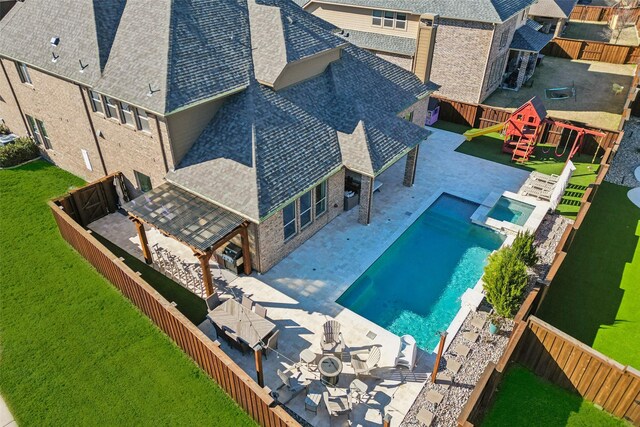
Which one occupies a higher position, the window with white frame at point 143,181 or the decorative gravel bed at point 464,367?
the window with white frame at point 143,181

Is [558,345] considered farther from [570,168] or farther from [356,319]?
[570,168]

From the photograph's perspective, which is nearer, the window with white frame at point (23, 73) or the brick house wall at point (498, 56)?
the window with white frame at point (23, 73)

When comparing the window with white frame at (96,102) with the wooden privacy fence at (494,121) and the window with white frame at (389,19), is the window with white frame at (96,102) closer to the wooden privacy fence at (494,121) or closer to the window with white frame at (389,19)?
the window with white frame at (389,19)

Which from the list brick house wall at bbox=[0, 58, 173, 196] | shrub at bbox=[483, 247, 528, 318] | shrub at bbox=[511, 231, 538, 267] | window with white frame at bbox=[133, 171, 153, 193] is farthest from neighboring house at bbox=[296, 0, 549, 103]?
shrub at bbox=[483, 247, 528, 318]

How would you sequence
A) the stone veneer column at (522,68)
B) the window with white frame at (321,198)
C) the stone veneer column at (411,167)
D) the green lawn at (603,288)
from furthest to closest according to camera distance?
the stone veneer column at (522,68) → the stone veneer column at (411,167) → the window with white frame at (321,198) → the green lawn at (603,288)

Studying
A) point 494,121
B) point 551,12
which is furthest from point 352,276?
point 551,12

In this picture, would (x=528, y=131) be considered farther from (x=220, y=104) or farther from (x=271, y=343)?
(x=271, y=343)

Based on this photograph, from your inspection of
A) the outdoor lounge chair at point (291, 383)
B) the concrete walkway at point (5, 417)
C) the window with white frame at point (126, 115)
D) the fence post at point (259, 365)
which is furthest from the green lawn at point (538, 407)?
the window with white frame at point (126, 115)

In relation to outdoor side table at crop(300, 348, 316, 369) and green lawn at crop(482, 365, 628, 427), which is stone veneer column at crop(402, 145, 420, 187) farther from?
outdoor side table at crop(300, 348, 316, 369)
